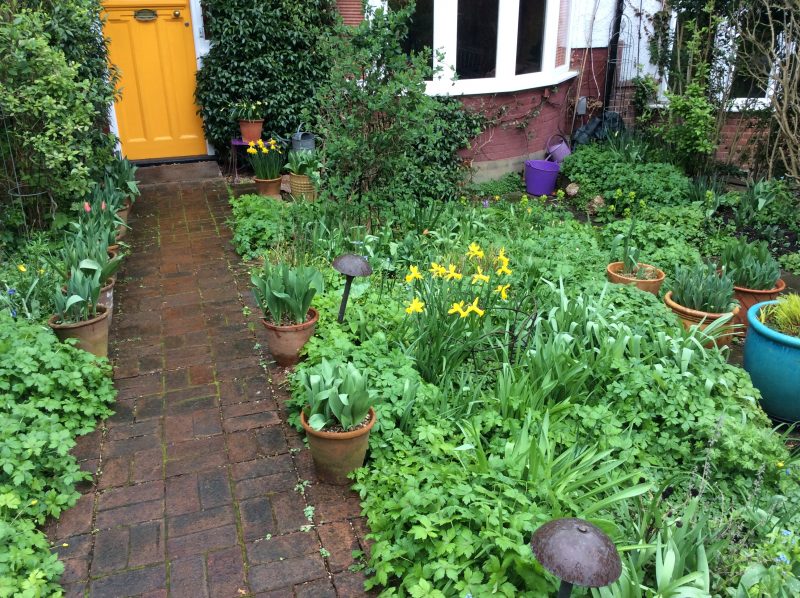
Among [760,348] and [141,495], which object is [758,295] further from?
[141,495]

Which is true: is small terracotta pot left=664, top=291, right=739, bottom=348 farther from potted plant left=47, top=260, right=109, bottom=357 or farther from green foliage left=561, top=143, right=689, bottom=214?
potted plant left=47, top=260, right=109, bottom=357

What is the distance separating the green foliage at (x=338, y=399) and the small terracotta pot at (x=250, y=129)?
17.0ft

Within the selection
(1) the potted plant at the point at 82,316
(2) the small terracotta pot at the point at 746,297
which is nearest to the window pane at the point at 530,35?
(2) the small terracotta pot at the point at 746,297

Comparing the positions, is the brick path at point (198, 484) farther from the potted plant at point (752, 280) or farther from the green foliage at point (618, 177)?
the green foliage at point (618, 177)

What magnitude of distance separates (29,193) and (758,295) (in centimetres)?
591

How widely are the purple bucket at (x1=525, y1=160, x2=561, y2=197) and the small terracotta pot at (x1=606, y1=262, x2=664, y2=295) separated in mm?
3303

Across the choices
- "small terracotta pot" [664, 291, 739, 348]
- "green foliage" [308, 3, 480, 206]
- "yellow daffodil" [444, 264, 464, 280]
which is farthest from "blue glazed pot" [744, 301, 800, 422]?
"green foliage" [308, 3, 480, 206]

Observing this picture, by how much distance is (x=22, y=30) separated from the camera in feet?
15.9

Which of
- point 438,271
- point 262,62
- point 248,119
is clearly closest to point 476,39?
point 262,62

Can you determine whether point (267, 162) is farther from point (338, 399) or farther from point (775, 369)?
point (775, 369)

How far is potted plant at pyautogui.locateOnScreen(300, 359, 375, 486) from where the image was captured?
3.10 meters

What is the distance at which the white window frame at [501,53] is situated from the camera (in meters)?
7.95

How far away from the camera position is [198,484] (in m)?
3.21

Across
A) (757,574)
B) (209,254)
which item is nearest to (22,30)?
(209,254)
